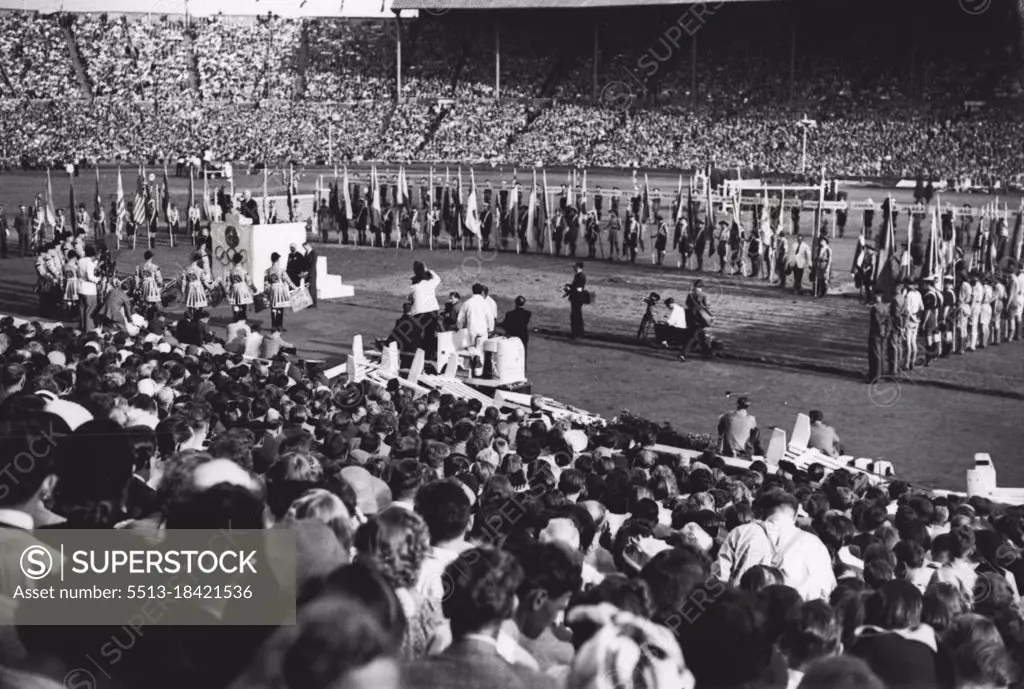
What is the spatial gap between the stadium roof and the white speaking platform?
122ft

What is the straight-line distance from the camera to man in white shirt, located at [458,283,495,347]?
802 inches

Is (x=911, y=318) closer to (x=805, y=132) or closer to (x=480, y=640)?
(x=480, y=640)

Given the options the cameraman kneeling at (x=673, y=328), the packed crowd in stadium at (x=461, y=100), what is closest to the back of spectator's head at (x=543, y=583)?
the cameraman kneeling at (x=673, y=328)

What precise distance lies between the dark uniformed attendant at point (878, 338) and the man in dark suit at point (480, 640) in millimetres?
15799

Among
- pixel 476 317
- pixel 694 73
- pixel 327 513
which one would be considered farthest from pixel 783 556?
pixel 694 73

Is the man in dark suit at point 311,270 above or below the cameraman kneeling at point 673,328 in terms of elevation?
above

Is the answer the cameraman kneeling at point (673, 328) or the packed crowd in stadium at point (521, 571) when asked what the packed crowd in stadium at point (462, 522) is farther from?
the cameraman kneeling at point (673, 328)

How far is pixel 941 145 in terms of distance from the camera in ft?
188

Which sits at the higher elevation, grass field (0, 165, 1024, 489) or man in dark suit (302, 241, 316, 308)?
man in dark suit (302, 241, 316, 308)

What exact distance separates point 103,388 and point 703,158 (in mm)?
52446

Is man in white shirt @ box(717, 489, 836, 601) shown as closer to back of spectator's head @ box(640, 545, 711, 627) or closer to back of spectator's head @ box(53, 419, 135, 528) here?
back of spectator's head @ box(640, 545, 711, 627)

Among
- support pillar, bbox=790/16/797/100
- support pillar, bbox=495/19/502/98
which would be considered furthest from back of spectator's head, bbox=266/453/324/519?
support pillar, bbox=495/19/502/98

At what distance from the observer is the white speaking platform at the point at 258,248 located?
1061 inches

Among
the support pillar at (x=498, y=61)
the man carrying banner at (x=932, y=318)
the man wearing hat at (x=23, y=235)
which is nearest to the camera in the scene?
the man carrying banner at (x=932, y=318)
